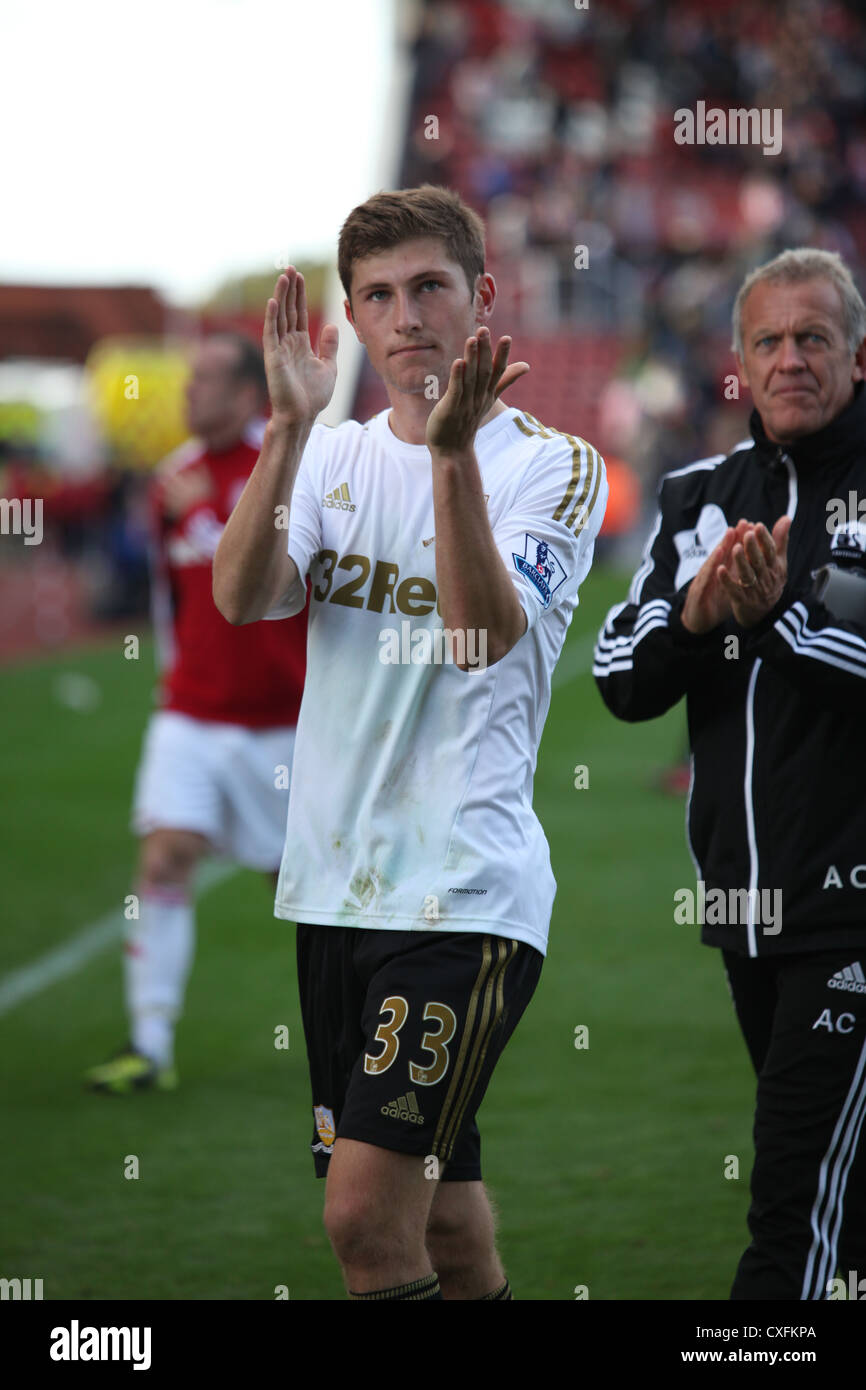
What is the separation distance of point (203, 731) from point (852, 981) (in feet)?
11.0

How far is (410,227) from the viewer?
10.1 feet

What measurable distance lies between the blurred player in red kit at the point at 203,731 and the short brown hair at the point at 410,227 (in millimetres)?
2831

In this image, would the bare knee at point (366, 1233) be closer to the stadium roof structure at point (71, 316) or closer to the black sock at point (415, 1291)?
the black sock at point (415, 1291)

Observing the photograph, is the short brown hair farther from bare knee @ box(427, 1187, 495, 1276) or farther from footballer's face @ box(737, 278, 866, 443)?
bare knee @ box(427, 1187, 495, 1276)

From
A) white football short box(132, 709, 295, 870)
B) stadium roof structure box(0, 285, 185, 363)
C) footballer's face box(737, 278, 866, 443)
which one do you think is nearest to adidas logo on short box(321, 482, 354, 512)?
footballer's face box(737, 278, 866, 443)

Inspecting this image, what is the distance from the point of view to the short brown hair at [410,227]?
3090mm

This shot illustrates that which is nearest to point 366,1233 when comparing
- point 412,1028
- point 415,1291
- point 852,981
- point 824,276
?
point 415,1291

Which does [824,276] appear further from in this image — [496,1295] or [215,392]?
[215,392]

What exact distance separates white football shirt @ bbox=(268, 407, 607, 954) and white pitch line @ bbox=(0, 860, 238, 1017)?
166 inches

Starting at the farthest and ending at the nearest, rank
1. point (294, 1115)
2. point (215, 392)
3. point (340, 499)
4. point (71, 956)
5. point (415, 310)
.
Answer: point (71, 956)
point (215, 392)
point (294, 1115)
point (340, 499)
point (415, 310)

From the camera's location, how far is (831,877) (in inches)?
130

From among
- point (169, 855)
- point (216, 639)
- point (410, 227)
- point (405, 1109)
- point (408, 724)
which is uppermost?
point (410, 227)

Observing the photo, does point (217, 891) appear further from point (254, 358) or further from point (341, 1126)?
point (341, 1126)
